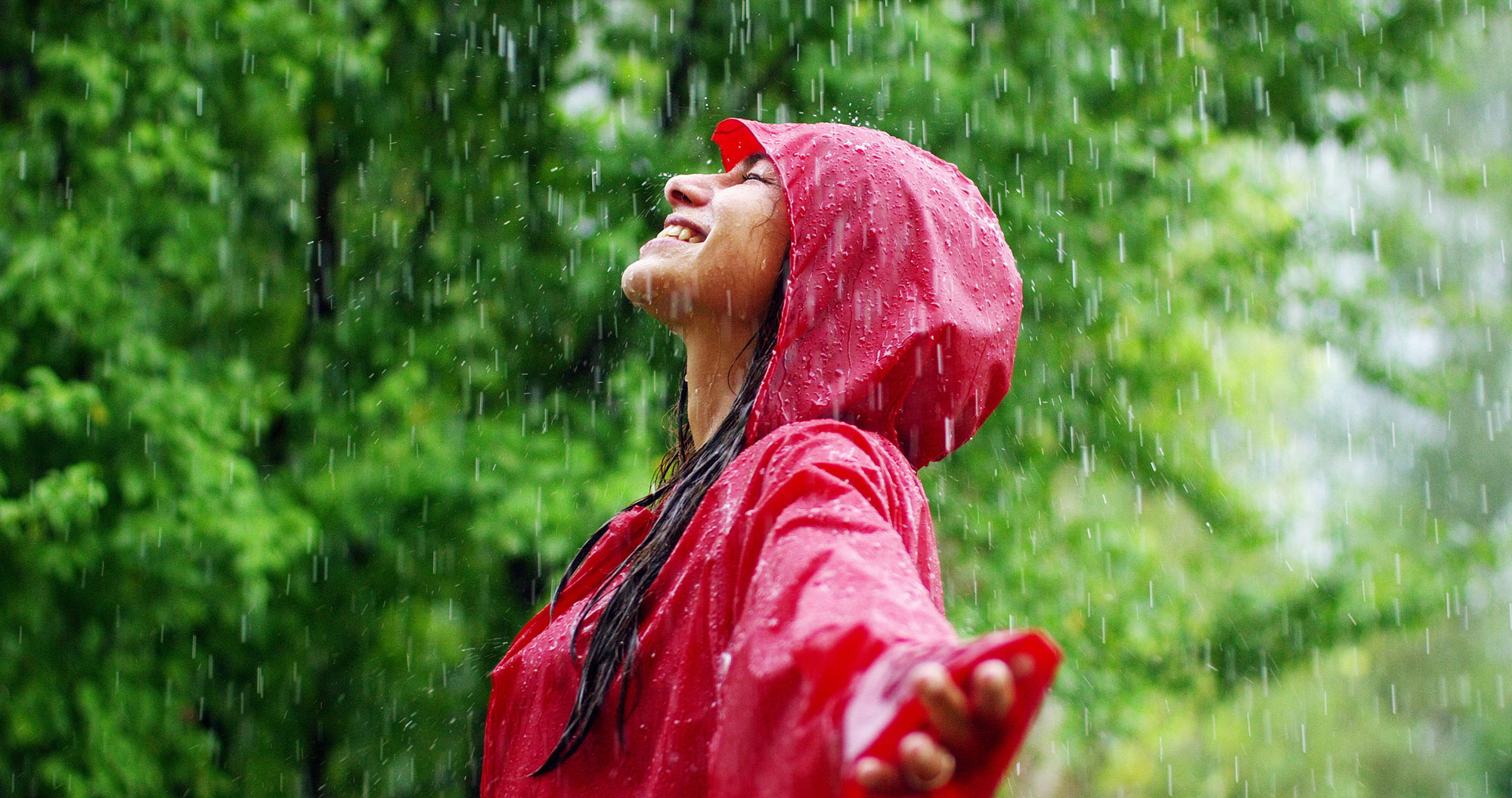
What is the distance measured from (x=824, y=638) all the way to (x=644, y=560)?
0.63 m

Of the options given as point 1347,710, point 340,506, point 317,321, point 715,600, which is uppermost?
point 715,600

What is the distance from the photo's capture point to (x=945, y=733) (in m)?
0.90

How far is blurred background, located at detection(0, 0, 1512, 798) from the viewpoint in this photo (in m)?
4.61

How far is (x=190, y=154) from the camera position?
492 cm

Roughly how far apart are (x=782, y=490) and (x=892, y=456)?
266 millimetres

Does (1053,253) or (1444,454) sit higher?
(1053,253)

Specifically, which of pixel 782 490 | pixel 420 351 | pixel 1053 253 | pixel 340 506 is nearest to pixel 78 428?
pixel 340 506

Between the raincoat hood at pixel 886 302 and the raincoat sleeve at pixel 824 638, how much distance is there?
0.26 metres

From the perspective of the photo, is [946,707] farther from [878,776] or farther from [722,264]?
[722,264]

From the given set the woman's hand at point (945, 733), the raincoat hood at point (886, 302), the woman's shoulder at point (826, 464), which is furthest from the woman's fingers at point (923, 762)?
the raincoat hood at point (886, 302)

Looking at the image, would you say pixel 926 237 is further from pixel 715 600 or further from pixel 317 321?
pixel 317 321

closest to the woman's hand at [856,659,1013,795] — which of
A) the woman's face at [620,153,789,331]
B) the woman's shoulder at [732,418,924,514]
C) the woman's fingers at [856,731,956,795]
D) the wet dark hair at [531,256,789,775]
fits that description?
the woman's fingers at [856,731,956,795]

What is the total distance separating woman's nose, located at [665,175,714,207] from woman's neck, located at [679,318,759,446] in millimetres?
186

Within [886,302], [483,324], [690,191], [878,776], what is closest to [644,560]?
[886,302]
